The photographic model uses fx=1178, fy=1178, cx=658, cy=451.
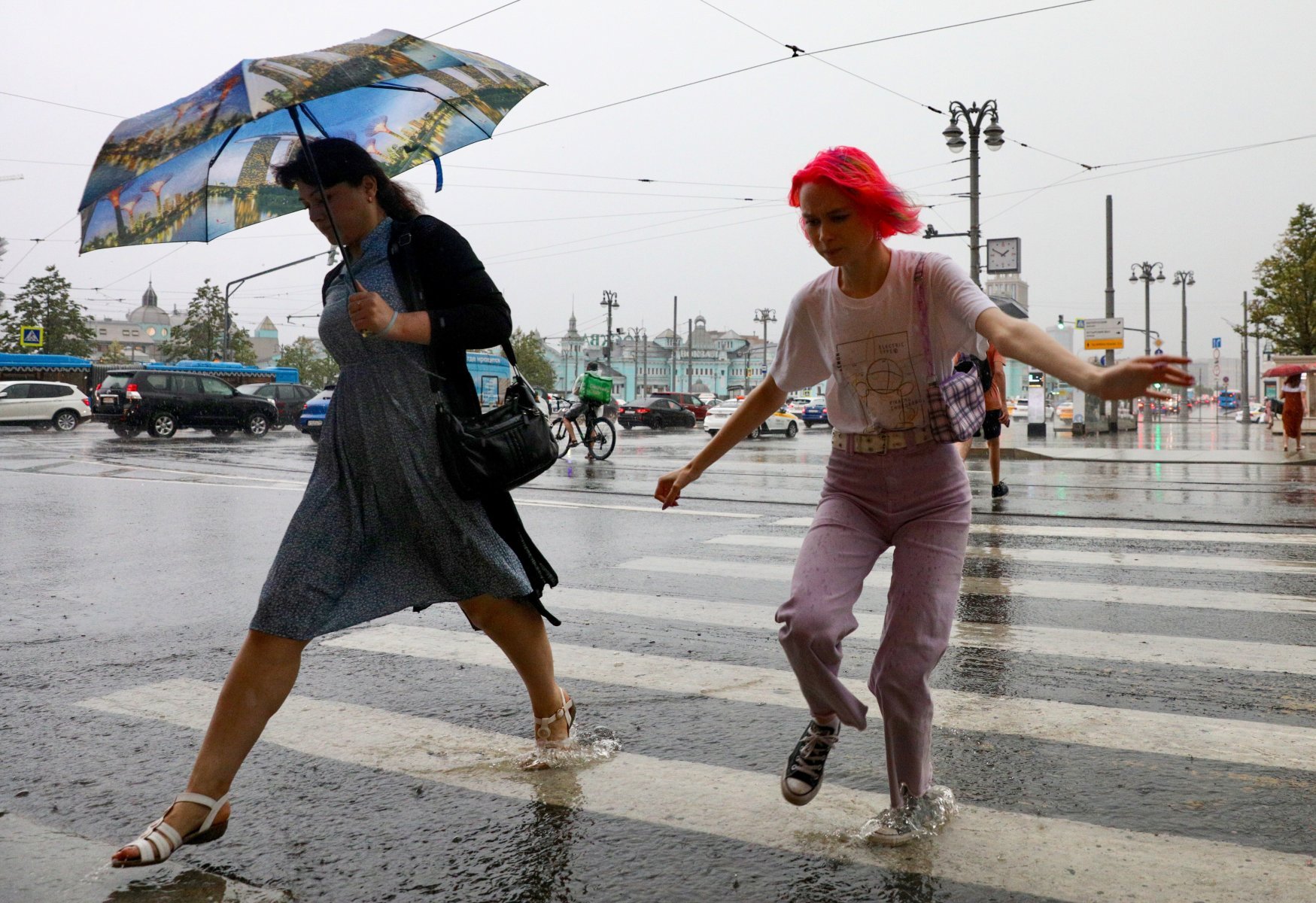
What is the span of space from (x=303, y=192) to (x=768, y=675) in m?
2.48

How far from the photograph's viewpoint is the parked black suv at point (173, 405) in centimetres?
2789

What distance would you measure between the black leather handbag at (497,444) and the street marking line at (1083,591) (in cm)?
294

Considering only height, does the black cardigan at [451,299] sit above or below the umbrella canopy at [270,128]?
below

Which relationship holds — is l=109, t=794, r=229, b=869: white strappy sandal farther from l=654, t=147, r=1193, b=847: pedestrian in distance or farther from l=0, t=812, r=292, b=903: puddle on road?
l=654, t=147, r=1193, b=847: pedestrian in distance

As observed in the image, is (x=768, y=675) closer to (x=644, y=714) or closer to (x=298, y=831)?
(x=644, y=714)

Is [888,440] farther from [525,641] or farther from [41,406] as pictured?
[41,406]

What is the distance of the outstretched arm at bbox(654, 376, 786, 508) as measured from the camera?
129 inches

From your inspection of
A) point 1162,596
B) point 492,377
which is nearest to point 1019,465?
point 1162,596

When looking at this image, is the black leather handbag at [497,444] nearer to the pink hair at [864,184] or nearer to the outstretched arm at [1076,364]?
the pink hair at [864,184]

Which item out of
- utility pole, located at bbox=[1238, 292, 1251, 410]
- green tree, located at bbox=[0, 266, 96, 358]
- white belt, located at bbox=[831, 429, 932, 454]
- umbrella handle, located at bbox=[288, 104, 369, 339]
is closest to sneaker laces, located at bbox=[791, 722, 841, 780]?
white belt, located at bbox=[831, 429, 932, 454]

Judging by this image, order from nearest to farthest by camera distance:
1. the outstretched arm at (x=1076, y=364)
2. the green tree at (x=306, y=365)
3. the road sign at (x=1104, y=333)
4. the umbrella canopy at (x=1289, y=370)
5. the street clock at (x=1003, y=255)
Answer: the outstretched arm at (x=1076, y=364) → the umbrella canopy at (x=1289, y=370) → the street clock at (x=1003, y=255) → the road sign at (x=1104, y=333) → the green tree at (x=306, y=365)

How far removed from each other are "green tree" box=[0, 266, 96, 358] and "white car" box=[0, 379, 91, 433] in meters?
28.0

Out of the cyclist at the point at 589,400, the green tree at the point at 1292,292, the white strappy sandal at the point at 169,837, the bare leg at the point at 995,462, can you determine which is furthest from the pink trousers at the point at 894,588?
the green tree at the point at 1292,292

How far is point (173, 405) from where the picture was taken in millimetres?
28750
